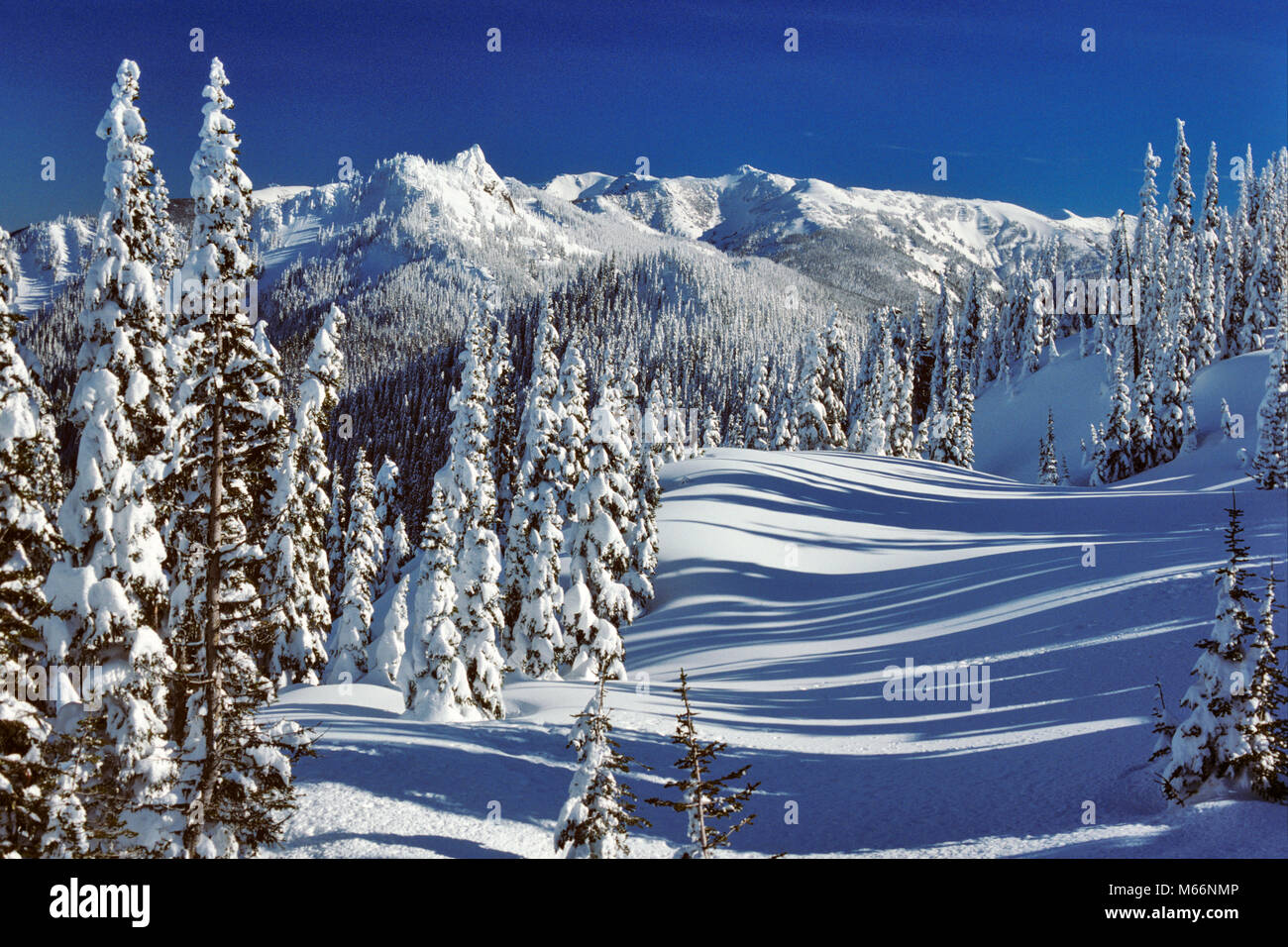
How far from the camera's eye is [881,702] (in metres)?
22.3

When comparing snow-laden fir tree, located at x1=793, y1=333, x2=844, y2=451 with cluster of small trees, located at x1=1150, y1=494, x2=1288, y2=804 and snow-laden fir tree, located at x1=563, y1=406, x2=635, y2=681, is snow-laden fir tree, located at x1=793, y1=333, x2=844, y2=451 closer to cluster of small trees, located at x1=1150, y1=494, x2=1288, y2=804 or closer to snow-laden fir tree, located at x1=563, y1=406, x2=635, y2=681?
snow-laden fir tree, located at x1=563, y1=406, x2=635, y2=681

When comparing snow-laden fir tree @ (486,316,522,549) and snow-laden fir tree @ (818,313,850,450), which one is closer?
snow-laden fir tree @ (486,316,522,549)

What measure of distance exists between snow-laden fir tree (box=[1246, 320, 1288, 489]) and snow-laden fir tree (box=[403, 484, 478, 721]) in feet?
140

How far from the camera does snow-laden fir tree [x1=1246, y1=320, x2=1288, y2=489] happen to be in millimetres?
40094

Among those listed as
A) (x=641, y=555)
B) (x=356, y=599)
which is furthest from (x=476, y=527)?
(x=641, y=555)

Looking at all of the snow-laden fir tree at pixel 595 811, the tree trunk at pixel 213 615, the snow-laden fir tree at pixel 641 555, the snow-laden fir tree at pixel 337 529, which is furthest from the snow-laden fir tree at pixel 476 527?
the snow-laden fir tree at pixel 595 811

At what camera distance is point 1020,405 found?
9481cm

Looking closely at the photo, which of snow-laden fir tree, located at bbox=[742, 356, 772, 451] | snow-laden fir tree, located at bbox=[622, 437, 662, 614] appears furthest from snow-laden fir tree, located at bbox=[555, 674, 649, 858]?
snow-laden fir tree, located at bbox=[742, 356, 772, 451]

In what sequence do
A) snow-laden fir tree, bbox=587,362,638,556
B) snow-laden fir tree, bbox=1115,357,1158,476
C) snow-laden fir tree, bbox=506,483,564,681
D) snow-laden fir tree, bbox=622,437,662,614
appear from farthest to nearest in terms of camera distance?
snow-laden fir tree, bbox=1115,357,1158,476, snow-laden fir tree, bbox=622,437,662,614, snow-laden fir tree, bbox=587,362,638,556, snow-laden fir tree, bbox=506,483,564,681
